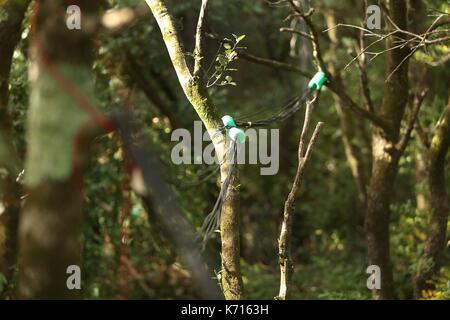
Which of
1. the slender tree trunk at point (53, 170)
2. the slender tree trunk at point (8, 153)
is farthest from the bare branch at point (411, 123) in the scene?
the slender tree trunk at point (53, 170)

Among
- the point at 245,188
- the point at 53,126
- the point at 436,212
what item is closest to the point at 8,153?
the point at 53,126

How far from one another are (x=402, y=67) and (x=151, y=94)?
350 centimetres

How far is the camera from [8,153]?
262 inches

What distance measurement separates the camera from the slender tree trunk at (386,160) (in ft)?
23.5

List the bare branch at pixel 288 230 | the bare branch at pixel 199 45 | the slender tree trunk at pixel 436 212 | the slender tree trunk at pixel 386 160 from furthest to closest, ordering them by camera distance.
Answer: the slender tree trunk at pixel 436 212 < the slender tree trunk at pixel 386 160 < the bare branch at pixel 288 230 < the bare branch at pixel 199 45

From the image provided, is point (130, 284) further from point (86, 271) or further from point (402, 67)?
point (402, 67)

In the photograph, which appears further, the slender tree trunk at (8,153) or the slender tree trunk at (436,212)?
the slender tree trunk at (436,212)

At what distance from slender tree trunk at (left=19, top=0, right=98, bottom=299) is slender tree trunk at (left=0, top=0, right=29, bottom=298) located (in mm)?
2878

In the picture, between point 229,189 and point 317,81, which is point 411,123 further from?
point 229,189

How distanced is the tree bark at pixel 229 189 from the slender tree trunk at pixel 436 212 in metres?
2.95

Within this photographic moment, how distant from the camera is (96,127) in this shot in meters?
4.12

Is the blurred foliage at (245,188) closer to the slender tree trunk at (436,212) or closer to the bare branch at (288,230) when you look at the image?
the slender tree trunk at (436,212)

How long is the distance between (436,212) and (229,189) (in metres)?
3.32

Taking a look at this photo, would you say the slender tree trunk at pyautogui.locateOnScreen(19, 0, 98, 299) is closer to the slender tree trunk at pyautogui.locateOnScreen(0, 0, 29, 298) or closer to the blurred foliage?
the slender tree trunk at pyautogui.locateOnScreen(0, 0, 29, 298)
